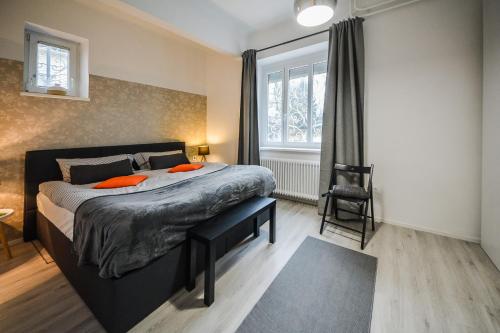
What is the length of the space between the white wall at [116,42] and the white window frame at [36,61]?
23 centimetres

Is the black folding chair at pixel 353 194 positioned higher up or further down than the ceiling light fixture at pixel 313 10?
further down

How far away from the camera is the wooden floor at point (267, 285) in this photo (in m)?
1.29

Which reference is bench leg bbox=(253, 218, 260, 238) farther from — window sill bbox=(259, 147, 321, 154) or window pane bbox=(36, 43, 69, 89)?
window pane bbox=(36, 43, 69, 89)

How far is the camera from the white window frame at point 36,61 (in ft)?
7.85

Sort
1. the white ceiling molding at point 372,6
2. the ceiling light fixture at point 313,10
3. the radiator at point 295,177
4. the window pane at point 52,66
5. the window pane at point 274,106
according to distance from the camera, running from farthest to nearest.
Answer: the window pane at point 274,106
the radiator at point 295,177
the window pane at point 52,66
the white ceiling molding at point 372,6
the ceiling light fixture at point 313,10

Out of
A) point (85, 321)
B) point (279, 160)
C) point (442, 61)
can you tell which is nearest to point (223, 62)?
point (279, 160)

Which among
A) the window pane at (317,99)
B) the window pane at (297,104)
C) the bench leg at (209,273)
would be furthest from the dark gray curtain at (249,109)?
the bench leg at (209,273)

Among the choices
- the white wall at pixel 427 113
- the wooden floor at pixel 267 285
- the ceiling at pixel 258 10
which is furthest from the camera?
the ceiling at pixel 258 10

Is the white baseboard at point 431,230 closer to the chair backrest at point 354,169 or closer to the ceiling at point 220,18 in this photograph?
the chair backrest at point 354,169

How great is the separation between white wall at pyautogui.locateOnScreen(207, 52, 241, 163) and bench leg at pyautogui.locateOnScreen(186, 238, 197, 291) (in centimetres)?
262

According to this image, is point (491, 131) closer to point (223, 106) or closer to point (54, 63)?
point (223, 106)

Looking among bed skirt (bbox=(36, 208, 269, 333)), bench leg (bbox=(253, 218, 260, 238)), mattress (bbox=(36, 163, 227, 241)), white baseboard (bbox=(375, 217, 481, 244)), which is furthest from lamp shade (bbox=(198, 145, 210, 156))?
white baseboard (bbox=(375, 217, 481, 244))

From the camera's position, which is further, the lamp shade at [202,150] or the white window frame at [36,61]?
the lamp shade at [202,150]

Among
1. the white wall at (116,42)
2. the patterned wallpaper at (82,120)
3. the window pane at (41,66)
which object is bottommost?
the patterned wallpaper at (82,120)
